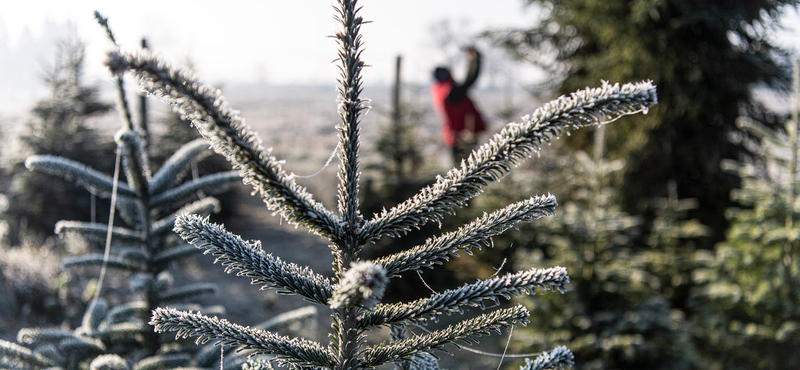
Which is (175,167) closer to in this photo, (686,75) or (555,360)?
(555,360)

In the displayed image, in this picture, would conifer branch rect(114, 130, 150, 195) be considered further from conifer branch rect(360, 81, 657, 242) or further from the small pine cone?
the small pine cone

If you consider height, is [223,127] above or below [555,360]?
above

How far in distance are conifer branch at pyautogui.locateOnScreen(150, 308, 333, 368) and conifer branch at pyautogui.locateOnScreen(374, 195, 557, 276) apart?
0.89ft

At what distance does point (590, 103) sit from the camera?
92 centimetres

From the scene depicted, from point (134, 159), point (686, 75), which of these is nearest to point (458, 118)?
point (686, 75)

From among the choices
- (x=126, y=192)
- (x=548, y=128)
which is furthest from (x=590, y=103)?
(x=126, y=192)

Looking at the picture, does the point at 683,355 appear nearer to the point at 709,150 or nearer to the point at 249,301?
the point at 709,150

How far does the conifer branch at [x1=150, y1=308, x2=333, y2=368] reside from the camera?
1.06 m

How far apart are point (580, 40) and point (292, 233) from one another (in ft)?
21.7

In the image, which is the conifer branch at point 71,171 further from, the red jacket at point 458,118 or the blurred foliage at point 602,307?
the red jacket at point 458,118

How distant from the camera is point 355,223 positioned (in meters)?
1.13

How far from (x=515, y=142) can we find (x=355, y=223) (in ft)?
1.24

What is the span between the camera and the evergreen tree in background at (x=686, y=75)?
22.1ft

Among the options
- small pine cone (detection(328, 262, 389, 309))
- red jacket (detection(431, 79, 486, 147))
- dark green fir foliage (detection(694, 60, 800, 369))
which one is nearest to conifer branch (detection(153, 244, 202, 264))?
small pine cone (detection(328, 262, 389, 309))
